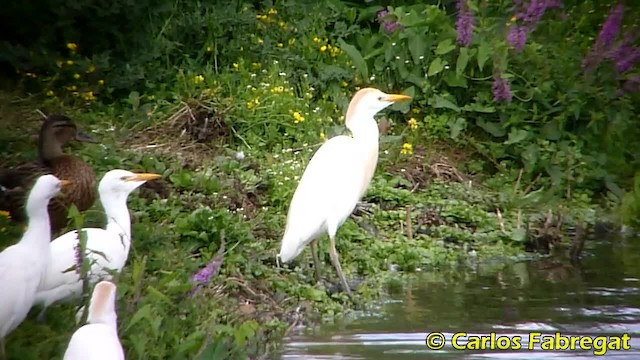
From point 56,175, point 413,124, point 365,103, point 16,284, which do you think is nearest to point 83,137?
point 56,175

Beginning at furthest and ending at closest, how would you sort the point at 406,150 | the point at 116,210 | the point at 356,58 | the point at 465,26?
the point at 356,58 → the point at 406,150 → the point at 465,26 → the point at 116,210

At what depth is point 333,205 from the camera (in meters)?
8.15

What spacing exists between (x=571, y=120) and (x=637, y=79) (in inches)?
72.3

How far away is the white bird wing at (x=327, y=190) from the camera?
802 centimetres

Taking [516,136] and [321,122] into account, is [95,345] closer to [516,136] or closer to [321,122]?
[321,122]

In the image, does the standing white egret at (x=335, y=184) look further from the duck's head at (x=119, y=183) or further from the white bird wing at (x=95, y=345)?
the white bird wing at (x=95, y=345)

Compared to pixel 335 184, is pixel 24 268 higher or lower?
lower

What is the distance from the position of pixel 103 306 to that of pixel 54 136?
3.77 m

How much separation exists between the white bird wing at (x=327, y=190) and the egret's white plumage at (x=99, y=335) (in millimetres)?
Answer: 3061

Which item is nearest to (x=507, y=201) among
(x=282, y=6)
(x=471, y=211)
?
(x=471, y=211)

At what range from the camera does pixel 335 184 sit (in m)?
8.25

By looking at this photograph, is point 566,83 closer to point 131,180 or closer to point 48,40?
point 48,40

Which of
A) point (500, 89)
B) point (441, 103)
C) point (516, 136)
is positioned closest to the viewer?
point (500, 89)

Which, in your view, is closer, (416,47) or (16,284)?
(16,284)
